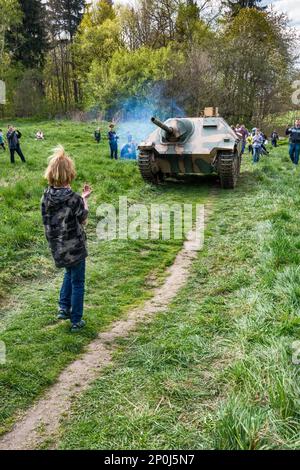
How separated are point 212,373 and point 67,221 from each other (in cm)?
185

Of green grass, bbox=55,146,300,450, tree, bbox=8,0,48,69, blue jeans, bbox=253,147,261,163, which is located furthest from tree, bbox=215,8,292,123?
green grass, bbox=55,146,300,450

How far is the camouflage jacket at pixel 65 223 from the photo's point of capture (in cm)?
427

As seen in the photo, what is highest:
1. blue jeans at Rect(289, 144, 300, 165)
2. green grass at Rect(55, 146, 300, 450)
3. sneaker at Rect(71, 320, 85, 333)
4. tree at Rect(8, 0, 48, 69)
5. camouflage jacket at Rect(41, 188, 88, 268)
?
tree at Rect(8, 0, 48, 69)

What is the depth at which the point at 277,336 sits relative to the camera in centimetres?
370

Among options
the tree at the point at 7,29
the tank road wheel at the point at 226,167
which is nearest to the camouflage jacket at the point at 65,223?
the tank road wheel at the point at 226,167

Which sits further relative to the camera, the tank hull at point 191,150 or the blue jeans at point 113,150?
the blue jeans at point 113,150

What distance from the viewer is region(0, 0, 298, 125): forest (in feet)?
106

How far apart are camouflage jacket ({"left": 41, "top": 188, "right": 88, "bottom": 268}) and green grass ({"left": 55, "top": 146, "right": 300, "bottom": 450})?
36.9 inches

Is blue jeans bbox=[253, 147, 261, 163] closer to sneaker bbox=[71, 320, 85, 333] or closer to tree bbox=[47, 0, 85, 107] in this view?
sneaker bbox=[71, 320, 85, 333]

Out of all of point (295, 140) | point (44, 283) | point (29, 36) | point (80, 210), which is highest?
point (29, 36)

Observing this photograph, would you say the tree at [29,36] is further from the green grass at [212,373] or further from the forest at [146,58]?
the green grass at [212,373]

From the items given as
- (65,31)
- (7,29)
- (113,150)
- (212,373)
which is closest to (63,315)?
(212,373)

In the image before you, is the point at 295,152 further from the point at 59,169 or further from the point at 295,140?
the point at 59,169

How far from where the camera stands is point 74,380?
3.66 metres
